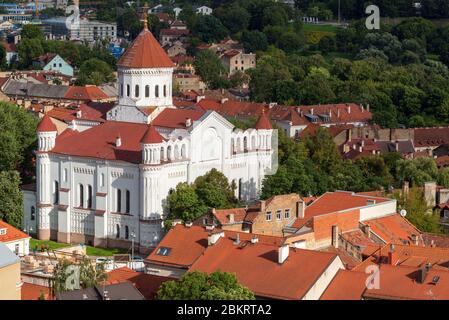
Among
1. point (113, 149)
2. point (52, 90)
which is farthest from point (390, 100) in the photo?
point (113, 149)

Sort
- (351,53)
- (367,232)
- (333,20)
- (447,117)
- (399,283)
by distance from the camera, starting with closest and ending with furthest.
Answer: (399,283), (367,232), (447,117), (351,53), (333,20)

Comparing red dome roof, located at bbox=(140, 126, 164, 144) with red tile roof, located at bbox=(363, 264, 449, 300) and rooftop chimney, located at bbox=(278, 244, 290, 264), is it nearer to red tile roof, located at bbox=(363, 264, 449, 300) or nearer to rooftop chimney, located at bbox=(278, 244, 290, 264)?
rooftop chimney, located at bbox=(278, 244, 290, 264)

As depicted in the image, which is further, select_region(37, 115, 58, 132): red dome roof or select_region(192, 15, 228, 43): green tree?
select_region(192, 15, 228, 43): green tree

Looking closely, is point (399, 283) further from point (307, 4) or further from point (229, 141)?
point (307, 4)

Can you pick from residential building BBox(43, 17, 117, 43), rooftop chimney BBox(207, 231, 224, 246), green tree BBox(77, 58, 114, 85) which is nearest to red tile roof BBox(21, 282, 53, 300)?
rooftop chimney BBox(207, 231, 224, 246)

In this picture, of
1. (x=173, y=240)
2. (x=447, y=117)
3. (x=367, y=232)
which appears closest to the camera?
(x=173, y=240)

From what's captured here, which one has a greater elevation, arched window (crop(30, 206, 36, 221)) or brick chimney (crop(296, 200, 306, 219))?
brick chimney (crop(296, 200, 306, 219))

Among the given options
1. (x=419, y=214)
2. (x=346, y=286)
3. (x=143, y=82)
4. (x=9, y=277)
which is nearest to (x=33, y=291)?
(x=9, y=277)
